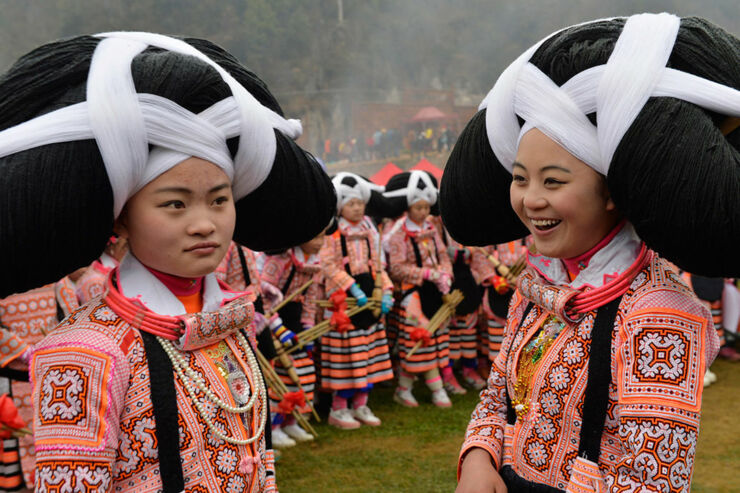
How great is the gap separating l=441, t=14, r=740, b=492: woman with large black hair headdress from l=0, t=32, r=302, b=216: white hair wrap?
65 centimetres

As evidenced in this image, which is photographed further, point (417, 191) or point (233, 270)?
point (417, 191)

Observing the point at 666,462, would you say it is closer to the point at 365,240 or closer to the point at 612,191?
the point at 612,191

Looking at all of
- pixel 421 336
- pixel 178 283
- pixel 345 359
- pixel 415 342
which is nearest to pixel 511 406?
pixel 178 283

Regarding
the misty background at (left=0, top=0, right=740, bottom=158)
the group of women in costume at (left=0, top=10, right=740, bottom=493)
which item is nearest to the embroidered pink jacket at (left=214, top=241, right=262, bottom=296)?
the group of women in costume at (left=0, top=10, right=740, bottom=493)

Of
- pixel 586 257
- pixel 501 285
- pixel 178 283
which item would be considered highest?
pixel 586 257

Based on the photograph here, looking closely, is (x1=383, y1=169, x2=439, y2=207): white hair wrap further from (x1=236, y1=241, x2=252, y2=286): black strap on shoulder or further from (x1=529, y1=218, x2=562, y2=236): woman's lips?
(x1=529, y1=218, x2=562, y2=236): woman's lips

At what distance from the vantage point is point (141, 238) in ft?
5.70

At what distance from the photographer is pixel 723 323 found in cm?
737

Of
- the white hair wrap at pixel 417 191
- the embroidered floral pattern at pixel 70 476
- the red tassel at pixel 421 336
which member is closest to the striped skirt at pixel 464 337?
the red tassel at pixel 421 336

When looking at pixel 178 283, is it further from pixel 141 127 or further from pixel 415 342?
pixel 415 342

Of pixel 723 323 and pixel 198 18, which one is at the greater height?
pixel 198 18

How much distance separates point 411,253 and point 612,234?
4.61 metres

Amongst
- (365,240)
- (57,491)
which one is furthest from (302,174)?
(365,240)

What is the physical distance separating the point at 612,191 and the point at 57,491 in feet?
4.61
